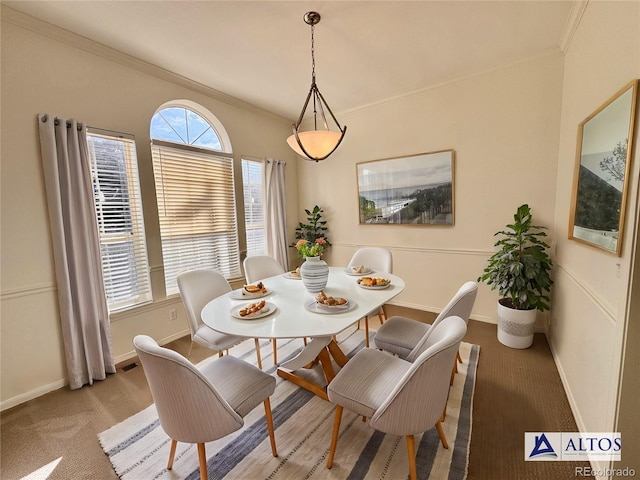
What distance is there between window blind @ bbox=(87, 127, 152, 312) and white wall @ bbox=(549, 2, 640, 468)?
346 cm

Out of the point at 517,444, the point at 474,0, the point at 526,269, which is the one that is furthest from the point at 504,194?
the point at 517,444

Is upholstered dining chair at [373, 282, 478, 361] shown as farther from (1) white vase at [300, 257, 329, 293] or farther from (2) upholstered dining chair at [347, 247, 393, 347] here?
(2) upholstered dining chair at [347, 247, 393, 347]

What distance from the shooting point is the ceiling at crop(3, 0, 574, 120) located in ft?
6.25

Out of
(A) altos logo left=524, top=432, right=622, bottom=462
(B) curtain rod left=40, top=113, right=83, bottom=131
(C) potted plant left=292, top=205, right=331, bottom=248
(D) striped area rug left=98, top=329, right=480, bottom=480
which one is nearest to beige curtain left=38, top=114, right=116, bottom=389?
(B) curtain rod left=40, top=113, right=83, bottom=131

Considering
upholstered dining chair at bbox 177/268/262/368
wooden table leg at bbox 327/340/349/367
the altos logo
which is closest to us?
the altos logo

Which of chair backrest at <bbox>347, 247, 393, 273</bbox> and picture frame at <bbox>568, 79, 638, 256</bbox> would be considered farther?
chair backrest at <bbox>347, 247, 393, 273</bbox>

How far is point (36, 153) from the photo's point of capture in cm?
205

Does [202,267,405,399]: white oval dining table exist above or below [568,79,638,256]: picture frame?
below

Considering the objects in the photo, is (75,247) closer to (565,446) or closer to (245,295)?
(245,295)

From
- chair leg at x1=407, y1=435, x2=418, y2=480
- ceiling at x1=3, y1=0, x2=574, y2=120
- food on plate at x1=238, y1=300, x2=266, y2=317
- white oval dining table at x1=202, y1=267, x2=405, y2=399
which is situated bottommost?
chair leg at x1=407, y1=435, x2=418, y2=480

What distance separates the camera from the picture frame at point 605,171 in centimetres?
128

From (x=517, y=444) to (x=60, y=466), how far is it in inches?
102

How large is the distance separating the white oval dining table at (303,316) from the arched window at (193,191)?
4.18ft

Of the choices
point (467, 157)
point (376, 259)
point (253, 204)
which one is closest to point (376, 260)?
point (376, 259)
